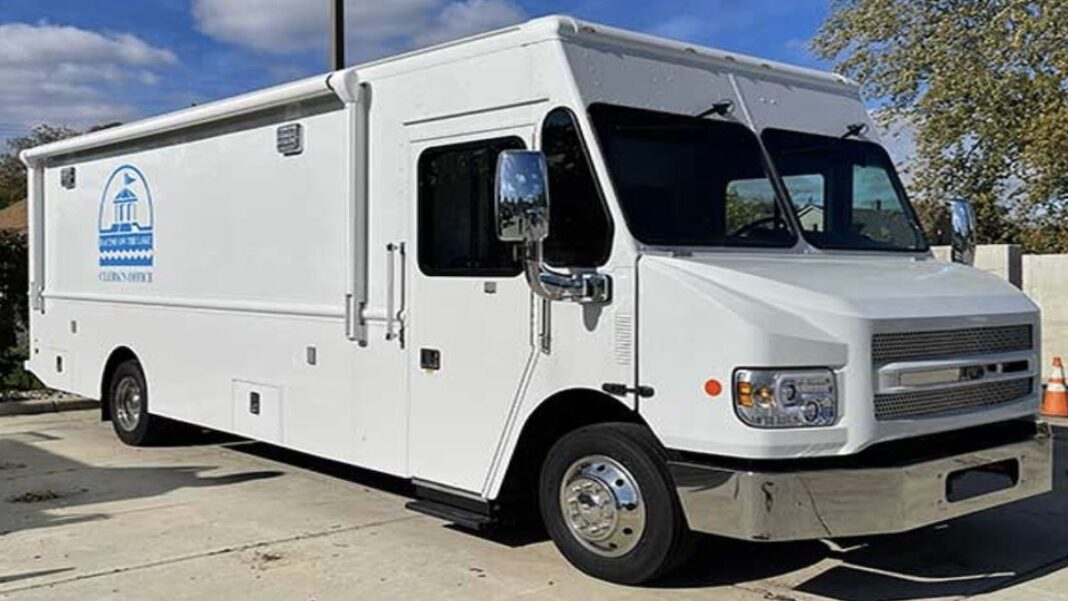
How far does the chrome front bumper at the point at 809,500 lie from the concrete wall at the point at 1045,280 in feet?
28.6

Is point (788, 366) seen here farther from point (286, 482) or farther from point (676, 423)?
point (286, 482)

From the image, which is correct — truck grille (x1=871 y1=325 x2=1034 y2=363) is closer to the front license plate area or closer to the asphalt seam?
the front license plate area

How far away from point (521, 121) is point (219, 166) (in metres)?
3.30

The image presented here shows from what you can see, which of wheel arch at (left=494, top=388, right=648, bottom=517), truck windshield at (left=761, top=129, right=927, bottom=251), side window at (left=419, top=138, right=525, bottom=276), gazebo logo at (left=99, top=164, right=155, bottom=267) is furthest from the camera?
gazebo logo at (left=99, top=164, right=155, bottom=267)

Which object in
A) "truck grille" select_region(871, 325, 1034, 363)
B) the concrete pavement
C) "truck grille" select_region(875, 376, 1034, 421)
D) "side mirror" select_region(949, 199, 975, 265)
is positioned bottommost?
the concrete pavement

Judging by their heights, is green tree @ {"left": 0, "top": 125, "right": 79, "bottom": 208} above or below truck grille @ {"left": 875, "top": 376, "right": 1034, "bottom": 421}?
above

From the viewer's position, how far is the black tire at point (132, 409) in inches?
353

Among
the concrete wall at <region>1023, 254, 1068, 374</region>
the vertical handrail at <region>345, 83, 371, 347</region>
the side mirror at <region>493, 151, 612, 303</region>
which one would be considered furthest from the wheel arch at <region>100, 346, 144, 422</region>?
the concrete wall at <region>1023, 254, 1068, 374</region>

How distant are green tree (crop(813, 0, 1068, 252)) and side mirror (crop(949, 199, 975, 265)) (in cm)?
907

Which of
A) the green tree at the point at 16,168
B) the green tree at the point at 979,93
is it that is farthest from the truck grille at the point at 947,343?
the green tree at the point at 16,168

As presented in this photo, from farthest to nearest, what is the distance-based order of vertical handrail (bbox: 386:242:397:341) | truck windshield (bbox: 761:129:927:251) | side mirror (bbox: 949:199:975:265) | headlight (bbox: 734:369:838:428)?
1. side mirror (bbox: 949:199:975:265)
2. vertical handrail (bbox: 386:242:397:341)
3. truck windshield (bbox: 761:129:927:251)
4. headlight (bbox: 734:369:838:428)

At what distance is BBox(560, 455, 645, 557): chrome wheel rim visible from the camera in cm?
498

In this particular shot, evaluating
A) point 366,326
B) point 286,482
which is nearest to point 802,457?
point 366,326

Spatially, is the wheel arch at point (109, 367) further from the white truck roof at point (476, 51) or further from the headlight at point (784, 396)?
the headlight at point (784, 396)
